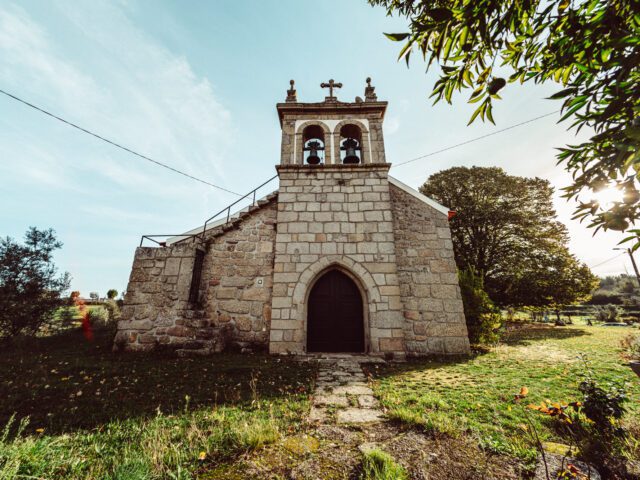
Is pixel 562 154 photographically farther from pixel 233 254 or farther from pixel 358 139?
pixel 233 254

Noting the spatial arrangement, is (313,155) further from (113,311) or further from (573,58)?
(113,311)

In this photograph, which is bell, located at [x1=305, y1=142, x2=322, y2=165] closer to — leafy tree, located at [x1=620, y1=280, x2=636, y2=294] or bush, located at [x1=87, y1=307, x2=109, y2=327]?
bush, located at [x1=87, y1=307, x2=109, y2=327]

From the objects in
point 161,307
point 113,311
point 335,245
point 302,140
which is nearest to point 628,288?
point 335,245

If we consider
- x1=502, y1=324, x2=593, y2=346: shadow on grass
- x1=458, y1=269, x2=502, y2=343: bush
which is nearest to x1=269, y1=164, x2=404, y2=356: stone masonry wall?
x1=458, y1=269, x2=502, y2=343: bush

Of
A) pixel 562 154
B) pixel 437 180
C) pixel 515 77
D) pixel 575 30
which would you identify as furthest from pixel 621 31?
pixel 437 180

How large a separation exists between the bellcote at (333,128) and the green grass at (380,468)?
7120 millimetres

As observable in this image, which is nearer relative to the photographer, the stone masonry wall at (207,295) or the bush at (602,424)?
the bush at (602,424)

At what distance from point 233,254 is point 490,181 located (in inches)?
612

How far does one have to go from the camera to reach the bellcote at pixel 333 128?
316 inches

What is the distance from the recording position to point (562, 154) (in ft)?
8.95

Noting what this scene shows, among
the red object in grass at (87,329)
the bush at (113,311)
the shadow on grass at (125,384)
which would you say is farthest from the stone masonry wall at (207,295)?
the bush at (113,311)

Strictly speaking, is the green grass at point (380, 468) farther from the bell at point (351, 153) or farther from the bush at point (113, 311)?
the bush at point (113, 311)

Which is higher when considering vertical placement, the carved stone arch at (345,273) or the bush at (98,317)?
the carved stone arch at (345,273)

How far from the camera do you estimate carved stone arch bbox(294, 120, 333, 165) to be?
8062 mm
